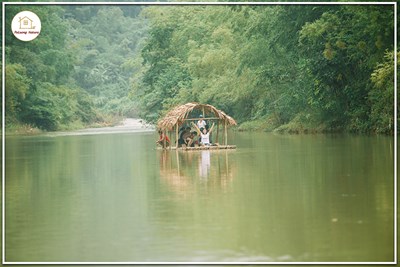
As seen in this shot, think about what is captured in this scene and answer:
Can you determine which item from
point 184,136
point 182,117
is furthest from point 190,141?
point 182,117

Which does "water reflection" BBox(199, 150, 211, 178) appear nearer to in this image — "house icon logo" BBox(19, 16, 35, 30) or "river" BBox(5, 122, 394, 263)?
"river" BBox(5, 122, 394, 263)

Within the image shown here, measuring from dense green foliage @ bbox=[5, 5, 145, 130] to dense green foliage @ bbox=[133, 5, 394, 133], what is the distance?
3.13 metres

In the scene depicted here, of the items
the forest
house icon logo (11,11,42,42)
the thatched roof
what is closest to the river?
house icon logo (11,11,42,42)

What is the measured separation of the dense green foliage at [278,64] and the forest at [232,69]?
0.04m

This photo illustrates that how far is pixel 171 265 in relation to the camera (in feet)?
23.6

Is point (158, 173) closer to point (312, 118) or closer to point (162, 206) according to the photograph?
point (162, 206)

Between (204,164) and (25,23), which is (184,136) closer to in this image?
(204,164)

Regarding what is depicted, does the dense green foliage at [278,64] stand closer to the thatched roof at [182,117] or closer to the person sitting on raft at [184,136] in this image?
the thatched roof at [182,117]

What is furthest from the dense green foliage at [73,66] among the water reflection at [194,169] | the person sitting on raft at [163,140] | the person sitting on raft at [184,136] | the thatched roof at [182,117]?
the water reflection at [194,169]

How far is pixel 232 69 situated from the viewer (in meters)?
38.9

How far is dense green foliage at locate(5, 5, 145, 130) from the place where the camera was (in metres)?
37.4

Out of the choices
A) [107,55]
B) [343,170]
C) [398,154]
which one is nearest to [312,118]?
[398,154]

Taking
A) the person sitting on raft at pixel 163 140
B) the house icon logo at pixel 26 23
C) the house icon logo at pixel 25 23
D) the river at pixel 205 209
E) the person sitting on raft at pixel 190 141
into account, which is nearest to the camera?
the river at pixel 205 209

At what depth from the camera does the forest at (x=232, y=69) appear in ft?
84.5
